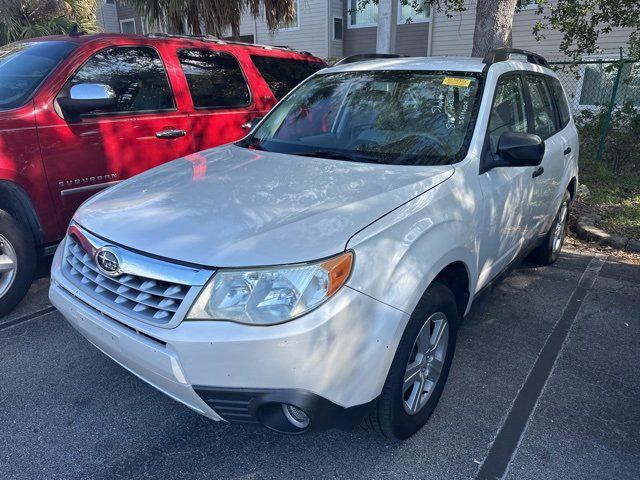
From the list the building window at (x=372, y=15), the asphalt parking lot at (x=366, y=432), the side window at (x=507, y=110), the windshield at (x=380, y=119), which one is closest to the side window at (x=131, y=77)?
the windshield at (x=380, y=119)

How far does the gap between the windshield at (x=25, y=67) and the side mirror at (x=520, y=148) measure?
3.22 metres

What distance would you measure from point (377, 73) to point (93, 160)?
2264 millimetres

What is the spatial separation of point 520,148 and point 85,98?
2977 mm

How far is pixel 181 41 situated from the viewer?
479 cm

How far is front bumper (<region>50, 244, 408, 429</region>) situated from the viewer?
1.82 m

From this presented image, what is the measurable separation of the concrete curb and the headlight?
4.56 meters

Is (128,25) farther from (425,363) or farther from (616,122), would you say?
(425,363)

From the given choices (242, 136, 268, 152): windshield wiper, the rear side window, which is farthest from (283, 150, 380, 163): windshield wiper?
the rear side window

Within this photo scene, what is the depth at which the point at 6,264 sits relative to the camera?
3.48 metres

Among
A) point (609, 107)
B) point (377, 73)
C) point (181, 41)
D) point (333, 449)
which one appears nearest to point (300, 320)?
point (333, 449)

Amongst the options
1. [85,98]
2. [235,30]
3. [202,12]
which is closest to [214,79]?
[85,98]

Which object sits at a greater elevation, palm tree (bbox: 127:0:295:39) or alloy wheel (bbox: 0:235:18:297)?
palm tree (bbox: 127:0:295:39)

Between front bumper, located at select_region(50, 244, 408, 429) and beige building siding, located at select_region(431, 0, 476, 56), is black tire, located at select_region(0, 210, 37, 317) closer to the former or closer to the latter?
front bumper, located at select_region(50, 244, 408, 429)

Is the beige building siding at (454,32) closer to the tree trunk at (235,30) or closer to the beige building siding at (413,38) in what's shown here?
the beige building siding at (413,38)
